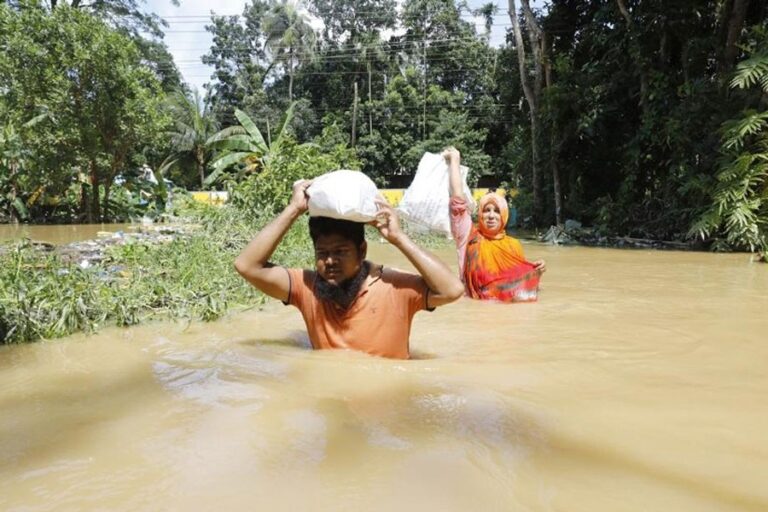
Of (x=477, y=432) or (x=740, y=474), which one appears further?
(x=477, y=432)

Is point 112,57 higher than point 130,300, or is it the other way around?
point 112,57

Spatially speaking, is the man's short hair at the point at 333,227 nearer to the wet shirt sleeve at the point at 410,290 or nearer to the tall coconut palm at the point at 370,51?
the wet shirt sleeve at the point at 410,290

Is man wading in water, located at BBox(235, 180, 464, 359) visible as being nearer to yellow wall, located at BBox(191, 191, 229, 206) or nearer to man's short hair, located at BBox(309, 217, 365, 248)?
man's short hair, located at BBox(309, 217, 365, 248)

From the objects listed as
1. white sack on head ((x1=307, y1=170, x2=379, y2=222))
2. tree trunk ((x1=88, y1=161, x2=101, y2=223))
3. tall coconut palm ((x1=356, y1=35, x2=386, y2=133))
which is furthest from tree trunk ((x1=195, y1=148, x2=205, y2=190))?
white sack on head ((x1=307, y1=170, x2=379, y2=222))

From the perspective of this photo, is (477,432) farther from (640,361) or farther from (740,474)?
(640,361)

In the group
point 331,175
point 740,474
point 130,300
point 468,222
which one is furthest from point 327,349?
point 468,222

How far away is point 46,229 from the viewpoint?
14.9 meters

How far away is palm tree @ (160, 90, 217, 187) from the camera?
24.6 m

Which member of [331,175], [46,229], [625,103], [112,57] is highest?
[112,57]

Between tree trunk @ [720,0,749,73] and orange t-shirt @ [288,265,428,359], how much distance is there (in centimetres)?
1074

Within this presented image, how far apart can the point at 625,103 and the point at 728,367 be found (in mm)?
12525

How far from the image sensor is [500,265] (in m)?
5.13

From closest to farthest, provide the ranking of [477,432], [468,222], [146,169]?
[477,432], [468,222], [146,169]

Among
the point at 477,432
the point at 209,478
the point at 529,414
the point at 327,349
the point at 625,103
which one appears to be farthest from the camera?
the point at 625,103
